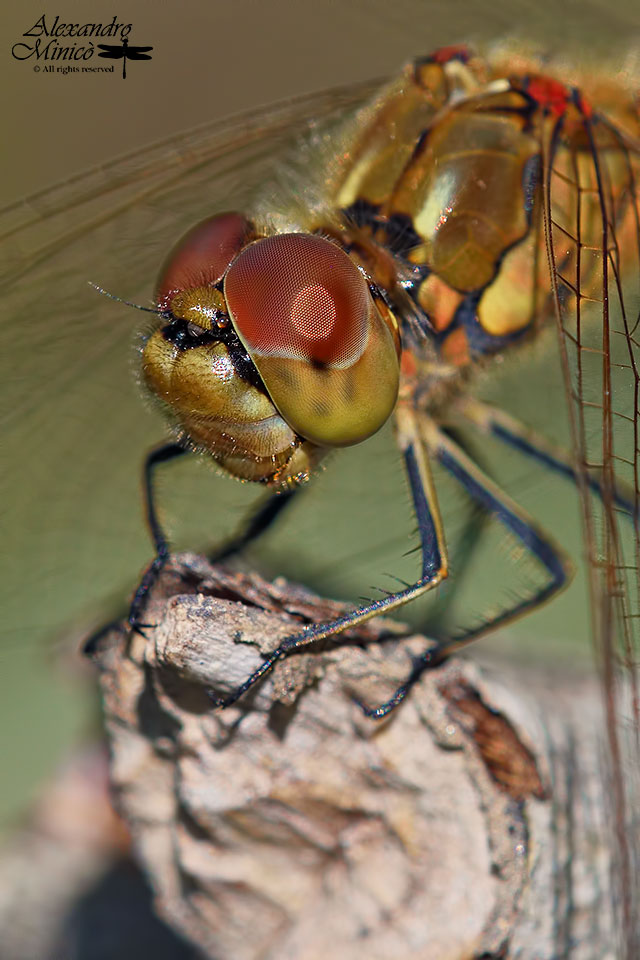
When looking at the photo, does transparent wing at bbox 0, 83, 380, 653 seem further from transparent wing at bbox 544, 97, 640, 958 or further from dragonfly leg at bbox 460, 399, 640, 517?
dragonfly leg at bbox 460, 399, 640, 517

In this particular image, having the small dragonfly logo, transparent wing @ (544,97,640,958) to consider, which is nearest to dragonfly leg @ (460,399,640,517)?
transparent wing @ (544,97,640,958)

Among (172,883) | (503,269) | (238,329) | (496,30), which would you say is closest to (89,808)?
(172,883)

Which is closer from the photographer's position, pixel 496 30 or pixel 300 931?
pixel 300 931

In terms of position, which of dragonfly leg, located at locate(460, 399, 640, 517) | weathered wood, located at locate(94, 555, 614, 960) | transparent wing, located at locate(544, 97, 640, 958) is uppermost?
transparent wing, located at locate(544, 97, 640, 958)

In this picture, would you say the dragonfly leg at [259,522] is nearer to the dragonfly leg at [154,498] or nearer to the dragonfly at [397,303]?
the dragonfly at [397,303]

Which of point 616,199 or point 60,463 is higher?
point 616,199

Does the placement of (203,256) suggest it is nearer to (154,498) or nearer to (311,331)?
(311,331)

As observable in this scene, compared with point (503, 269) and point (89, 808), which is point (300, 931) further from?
point (503, 269)
